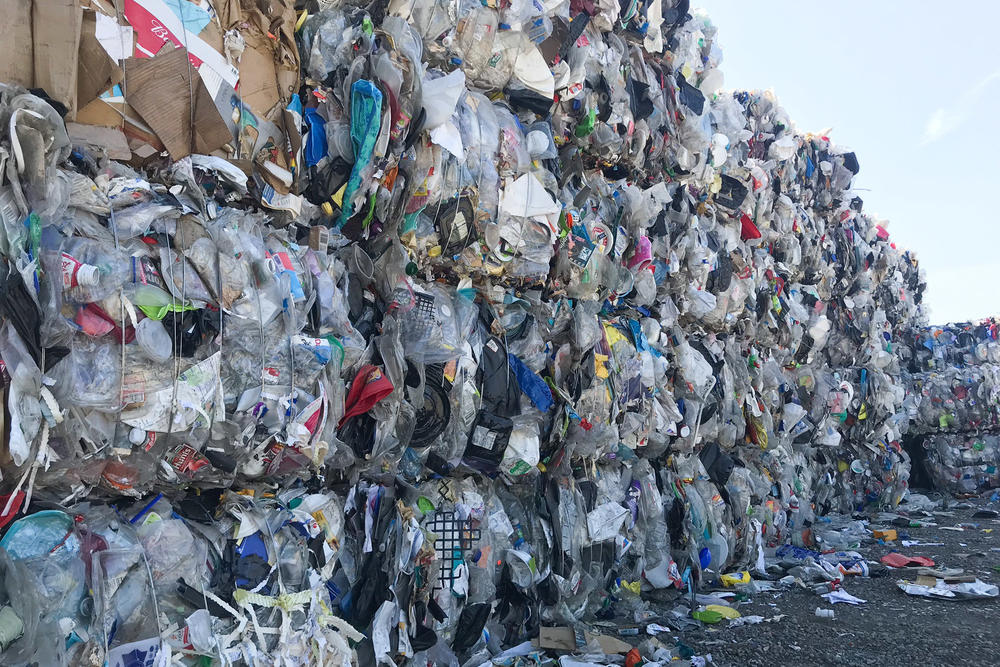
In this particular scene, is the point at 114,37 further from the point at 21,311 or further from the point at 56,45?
the point at 21,311

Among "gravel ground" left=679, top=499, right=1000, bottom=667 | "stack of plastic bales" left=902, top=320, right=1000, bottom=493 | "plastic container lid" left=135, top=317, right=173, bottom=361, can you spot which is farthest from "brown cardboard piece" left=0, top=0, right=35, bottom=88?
"stack of plastic bales" left=902, top=320, right=1000, bottom=493

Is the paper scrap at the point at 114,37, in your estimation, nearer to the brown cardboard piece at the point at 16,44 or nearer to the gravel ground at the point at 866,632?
the brown cardboard piece at the point at 16,44

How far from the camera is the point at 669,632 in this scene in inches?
131

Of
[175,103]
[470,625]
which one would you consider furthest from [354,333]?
[470,625]

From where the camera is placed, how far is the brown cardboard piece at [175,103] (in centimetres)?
178

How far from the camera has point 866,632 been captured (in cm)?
332

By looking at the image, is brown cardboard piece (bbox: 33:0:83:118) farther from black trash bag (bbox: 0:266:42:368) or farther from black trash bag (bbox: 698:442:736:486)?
black trash bag (bbox: 698:442:736:486)

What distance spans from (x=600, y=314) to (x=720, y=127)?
216cm

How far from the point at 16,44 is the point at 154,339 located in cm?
71

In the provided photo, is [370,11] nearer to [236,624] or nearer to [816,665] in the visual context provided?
[236,624]

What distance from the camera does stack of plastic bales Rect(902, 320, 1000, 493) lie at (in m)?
8.78

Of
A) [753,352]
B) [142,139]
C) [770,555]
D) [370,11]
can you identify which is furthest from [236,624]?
[753,352]

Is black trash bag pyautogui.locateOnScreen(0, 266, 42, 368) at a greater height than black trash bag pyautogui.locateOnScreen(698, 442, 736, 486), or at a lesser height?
greater

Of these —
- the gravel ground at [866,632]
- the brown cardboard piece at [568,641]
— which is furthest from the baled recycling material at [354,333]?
the gravel ground at [866,632]
